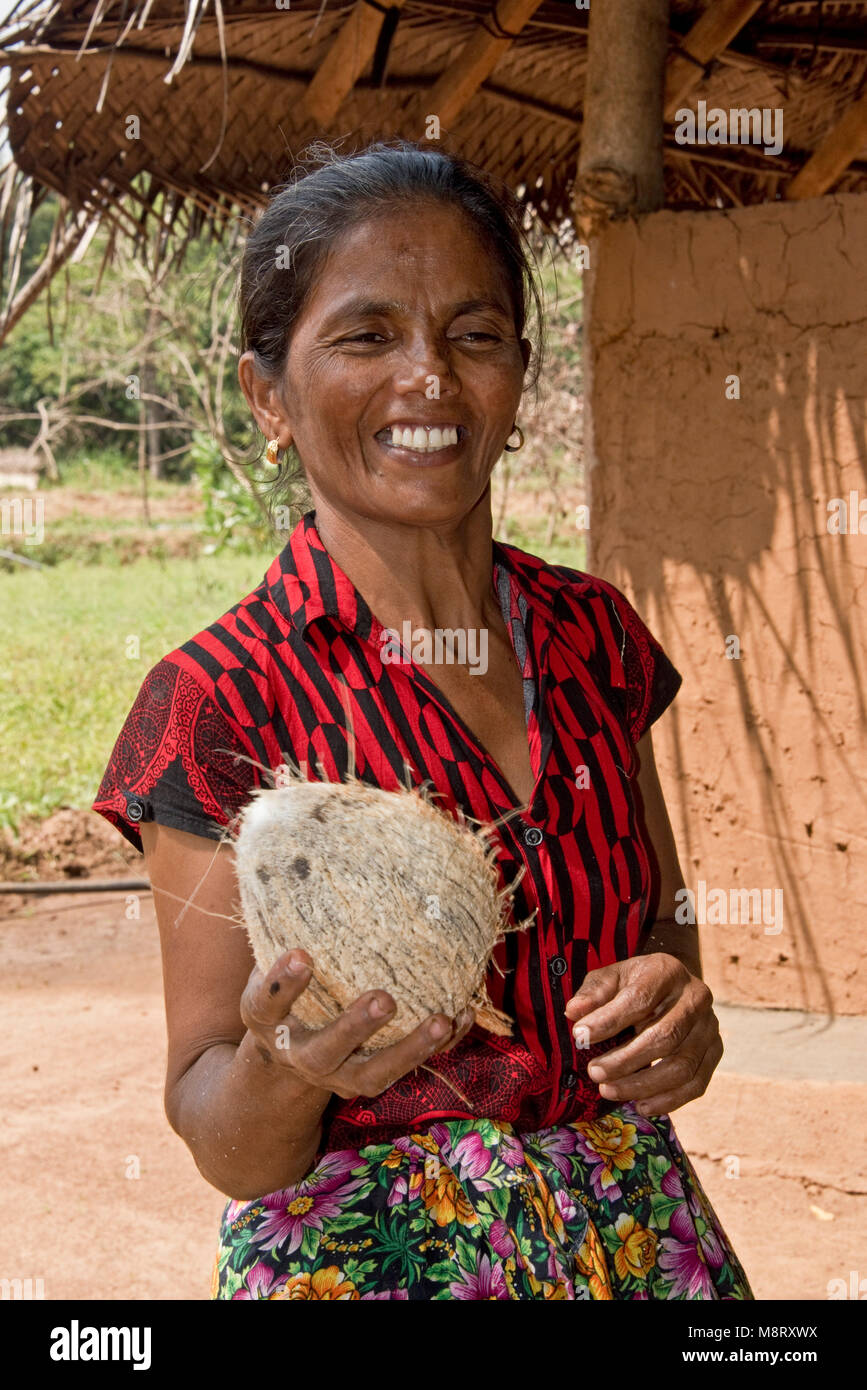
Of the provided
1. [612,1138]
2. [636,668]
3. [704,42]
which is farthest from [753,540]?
[612,1138]

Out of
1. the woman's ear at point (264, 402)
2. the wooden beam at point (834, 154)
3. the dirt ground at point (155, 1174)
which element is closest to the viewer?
the woman's ear at point (264, 402)

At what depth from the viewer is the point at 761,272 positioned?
11.9 feet

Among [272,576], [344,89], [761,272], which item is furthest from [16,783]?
[272,576]

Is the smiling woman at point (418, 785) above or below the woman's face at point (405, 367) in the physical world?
below

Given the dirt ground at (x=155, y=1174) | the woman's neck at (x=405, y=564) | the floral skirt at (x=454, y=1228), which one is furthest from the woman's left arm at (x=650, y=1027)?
the dirt ground at (x=155, y=1174)

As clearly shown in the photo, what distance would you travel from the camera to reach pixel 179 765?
→ 53.1 inches

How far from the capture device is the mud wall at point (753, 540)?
3.61 metres

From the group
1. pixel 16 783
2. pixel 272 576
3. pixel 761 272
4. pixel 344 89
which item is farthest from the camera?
pixel 16 783

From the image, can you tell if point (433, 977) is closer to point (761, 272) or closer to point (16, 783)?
point (761, 272)

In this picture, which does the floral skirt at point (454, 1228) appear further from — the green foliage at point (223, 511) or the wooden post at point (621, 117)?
the green foliage at point (223, 511)

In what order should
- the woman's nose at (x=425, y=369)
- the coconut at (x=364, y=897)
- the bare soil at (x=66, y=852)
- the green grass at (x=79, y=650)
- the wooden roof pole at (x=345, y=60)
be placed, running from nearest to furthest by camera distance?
the coconut at (x=364, y=897), the woman's nose at (x=425, y=369), the wooden roof pole at (x=345, y=60), the bare soil at (x=66, y=852), the green grass at (x=79, y=650)

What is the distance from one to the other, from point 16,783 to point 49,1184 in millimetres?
4272

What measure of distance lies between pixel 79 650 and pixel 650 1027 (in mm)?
9716

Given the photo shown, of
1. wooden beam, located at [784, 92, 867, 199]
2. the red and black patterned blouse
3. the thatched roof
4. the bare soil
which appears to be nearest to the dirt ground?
the red and black patterned blouse
